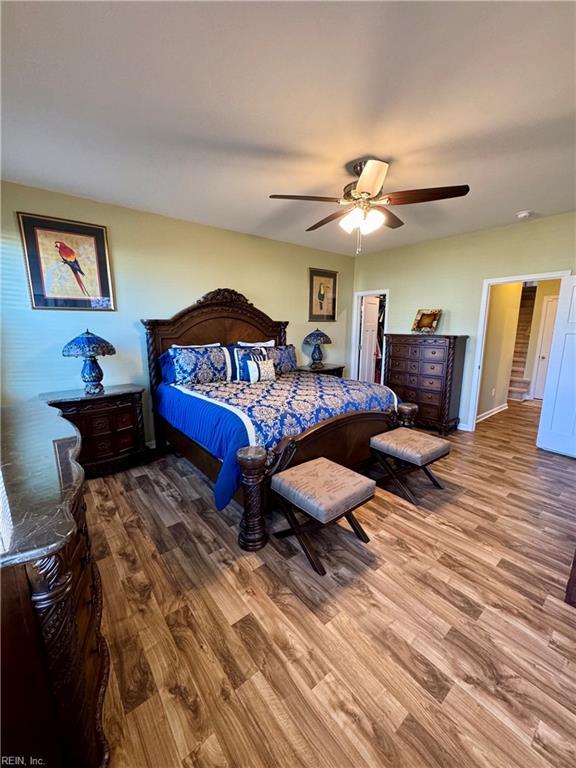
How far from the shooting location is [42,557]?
2.32ft

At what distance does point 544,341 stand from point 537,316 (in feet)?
1.69

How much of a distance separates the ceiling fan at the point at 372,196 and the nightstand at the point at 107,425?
2358 millimetres

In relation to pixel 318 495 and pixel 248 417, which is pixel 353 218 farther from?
pixel 318 495

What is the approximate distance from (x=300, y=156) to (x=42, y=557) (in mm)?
2686

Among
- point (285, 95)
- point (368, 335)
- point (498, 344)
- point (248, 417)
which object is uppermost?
point (285, 95)

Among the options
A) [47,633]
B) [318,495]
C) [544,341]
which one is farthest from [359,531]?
[544,341]

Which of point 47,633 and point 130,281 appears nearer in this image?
point 47,633

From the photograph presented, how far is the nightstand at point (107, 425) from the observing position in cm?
277

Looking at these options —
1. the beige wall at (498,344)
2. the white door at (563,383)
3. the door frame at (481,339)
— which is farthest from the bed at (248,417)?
the beige wall at (498,344)

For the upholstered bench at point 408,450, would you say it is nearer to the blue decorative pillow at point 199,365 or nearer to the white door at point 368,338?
the blue decorative pillow at point 199,365

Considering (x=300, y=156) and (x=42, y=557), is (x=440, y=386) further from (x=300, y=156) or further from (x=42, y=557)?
(x=42, y=557)

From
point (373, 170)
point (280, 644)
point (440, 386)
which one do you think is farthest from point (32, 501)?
point (440, 386)

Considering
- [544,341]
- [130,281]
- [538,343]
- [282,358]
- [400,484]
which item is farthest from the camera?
[538,343]

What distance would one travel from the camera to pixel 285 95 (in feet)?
5.45
